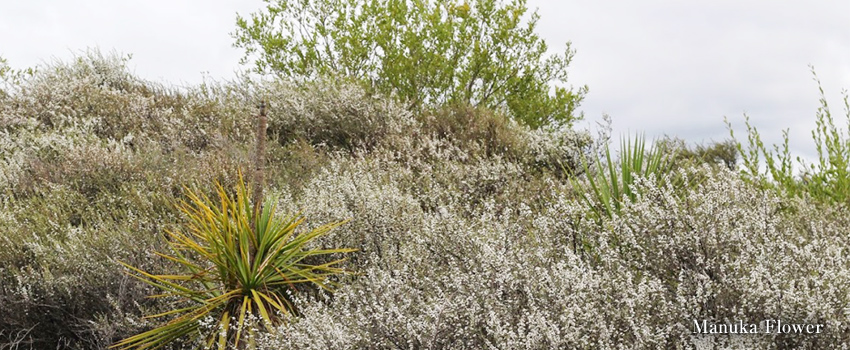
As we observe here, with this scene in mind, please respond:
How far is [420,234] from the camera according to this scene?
16.6 feet

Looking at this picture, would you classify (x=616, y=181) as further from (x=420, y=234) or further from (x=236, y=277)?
(x=236, y=277)

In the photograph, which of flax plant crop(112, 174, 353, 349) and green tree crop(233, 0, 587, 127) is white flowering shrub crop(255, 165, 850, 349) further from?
green tree crop(233, 0, 587, 127)

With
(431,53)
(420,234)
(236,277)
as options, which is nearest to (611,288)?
(420,234)

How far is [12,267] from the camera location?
18.1 feet

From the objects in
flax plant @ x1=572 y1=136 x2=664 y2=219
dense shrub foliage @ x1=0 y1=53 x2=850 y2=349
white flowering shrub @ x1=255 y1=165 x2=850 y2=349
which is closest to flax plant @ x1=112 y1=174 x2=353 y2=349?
dense shrub foliage @ x1=0 y1=53 x2=850 y2=349

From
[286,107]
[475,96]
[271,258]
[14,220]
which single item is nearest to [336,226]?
[271,258]

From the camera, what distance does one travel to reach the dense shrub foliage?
11.3 feet

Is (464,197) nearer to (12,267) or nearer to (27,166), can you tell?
(12,267)

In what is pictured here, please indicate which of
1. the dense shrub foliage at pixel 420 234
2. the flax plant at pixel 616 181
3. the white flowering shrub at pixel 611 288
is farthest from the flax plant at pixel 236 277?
the flax plant at pixel 616 181

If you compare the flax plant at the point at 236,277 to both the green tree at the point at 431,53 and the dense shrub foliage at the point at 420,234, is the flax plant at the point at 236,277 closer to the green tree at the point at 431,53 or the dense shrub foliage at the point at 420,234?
the dense shrub foliage at the point at 420,234

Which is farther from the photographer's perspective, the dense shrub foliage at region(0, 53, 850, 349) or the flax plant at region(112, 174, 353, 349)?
Result: the flax plant at region(112, 174, 353, 349)

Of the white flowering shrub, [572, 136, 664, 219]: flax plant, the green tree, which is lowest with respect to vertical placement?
the white flowering shrub

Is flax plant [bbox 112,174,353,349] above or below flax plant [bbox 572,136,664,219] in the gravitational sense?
below

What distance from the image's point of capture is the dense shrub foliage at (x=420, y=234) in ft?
11.3
